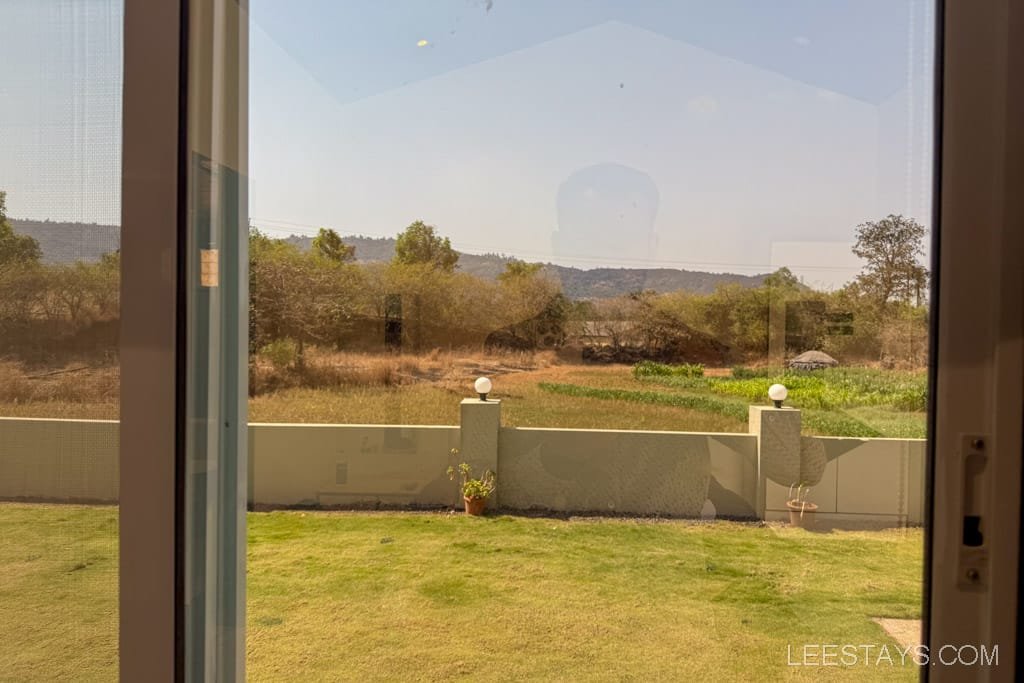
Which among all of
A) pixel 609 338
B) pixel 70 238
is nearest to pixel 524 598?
pixel 609 338

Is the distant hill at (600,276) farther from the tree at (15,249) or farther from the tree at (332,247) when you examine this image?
the tree at (15,249)

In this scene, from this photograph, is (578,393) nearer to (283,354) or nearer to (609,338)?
(609,338)

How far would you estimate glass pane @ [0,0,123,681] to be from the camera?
1204 millimetres

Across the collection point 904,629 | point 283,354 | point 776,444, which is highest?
point 283,354

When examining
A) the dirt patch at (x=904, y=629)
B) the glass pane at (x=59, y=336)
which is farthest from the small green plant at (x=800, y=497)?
the glass pane at (x=59, y=336)

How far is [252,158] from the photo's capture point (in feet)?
4.01

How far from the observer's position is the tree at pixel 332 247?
3.96 feet

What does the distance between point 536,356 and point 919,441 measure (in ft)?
2.33

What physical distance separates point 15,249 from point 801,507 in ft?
5.01

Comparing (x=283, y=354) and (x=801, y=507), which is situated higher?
(x=283, y=354)

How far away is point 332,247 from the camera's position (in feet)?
3.96

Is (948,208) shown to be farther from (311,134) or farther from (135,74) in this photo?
(135,74)

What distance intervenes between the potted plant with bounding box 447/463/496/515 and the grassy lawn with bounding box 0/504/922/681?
0.11ft

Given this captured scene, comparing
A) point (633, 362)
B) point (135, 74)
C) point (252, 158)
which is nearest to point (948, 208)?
point (633, 362)
